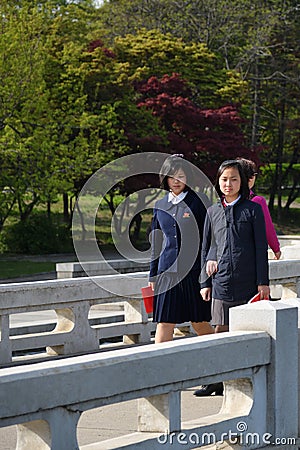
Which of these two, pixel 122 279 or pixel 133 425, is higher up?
pixel 122 279

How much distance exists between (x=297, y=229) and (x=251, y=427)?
43202 millimetres

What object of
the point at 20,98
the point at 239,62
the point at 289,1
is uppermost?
the point at 289,1

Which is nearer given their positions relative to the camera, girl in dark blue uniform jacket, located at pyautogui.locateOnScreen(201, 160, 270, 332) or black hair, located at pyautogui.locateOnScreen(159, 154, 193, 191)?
girl in dark blue uniform jacket, located at pyautogui.locateOnScreen(201, 160, 270, 332)

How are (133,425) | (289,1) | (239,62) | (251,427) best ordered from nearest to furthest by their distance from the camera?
1. (251,427)
2. (133,425)
3. (239,62)
4. (289,1)

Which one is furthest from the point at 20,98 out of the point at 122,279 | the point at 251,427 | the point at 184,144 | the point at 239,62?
the point at 251,427

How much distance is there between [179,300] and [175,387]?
2666 mm

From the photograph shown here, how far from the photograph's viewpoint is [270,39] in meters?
47.5

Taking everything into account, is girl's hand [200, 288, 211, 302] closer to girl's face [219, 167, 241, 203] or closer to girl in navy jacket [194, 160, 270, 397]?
girl in navy jacket [194, 160, 270, 397]

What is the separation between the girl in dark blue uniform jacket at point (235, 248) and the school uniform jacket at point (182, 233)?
1.75ft

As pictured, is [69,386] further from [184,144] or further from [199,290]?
[184,144]
